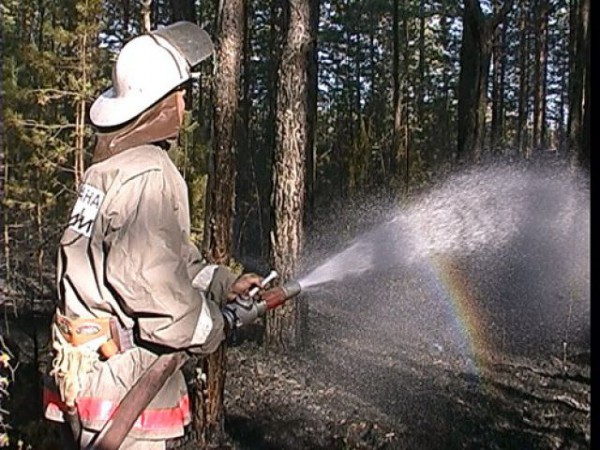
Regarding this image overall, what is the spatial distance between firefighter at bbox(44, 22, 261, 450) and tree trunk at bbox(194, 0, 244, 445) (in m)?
3.40

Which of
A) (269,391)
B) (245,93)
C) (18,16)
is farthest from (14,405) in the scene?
(245,93)

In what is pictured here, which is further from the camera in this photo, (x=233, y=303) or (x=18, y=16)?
(x=18, y=16)

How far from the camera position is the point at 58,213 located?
44.0 feet

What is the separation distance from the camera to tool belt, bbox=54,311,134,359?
2.37 metres

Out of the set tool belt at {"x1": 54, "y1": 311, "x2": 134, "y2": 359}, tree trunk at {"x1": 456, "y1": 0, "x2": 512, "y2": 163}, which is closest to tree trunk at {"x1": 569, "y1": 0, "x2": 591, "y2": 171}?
tool belt at {"x1": 54, "y1": 311, "x2": 134, "y2": 359}

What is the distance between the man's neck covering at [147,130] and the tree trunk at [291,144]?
631cm

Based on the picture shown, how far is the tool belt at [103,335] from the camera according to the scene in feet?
7.77

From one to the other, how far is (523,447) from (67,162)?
28.0 ft

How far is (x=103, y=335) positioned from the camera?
2379mm

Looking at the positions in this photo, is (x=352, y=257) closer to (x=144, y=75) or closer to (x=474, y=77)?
(x=144, y=75)

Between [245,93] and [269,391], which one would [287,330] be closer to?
[269,391]

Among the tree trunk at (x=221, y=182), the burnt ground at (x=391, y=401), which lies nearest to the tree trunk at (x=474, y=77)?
the burnt ground at (x=391, y=401)

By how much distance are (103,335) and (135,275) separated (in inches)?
12.9

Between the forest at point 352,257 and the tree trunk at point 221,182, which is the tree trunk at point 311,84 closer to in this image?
the forest at point 352,257
